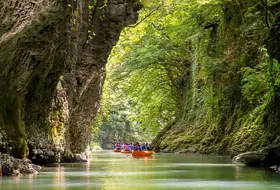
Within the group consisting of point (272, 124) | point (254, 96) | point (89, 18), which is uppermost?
point (89, 18)

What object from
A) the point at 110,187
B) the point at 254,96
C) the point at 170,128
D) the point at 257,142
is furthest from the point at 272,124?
the point at 170,128

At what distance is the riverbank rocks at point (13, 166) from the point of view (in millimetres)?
15008

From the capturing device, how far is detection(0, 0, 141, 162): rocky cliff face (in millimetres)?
15180

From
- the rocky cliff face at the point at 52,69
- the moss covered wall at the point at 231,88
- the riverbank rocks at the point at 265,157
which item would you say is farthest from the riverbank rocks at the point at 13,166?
the moss covered wall at the point at 231,88

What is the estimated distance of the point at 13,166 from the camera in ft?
50.4

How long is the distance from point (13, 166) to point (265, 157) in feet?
28.3

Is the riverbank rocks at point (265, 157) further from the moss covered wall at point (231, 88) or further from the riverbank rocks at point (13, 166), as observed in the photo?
the riverbank rocks at point (13, 166)

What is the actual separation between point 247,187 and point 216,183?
3.63ft

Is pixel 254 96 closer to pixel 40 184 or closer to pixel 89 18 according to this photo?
pixel 89 18

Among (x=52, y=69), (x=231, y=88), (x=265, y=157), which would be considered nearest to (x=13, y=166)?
(x=52, y=69)

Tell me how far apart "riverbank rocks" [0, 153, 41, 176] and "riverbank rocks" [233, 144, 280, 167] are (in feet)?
25.7

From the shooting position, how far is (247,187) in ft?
39.2

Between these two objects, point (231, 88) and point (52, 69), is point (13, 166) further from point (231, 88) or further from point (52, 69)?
point (231, 88)

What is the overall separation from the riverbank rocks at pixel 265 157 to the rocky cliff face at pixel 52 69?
24.0ft
